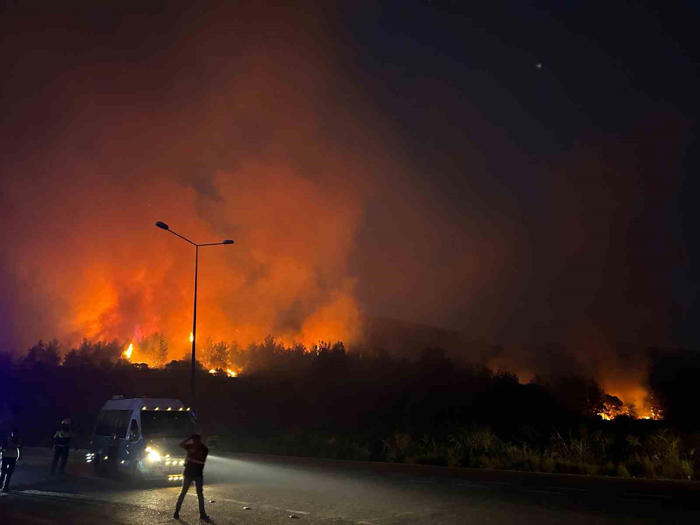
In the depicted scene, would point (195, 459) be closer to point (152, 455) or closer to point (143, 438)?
point (152, 455)

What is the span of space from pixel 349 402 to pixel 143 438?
1964 inches

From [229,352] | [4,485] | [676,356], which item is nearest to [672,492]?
[4,485]

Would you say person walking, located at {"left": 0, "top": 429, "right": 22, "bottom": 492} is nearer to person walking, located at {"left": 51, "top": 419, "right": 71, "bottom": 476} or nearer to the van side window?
the van side window

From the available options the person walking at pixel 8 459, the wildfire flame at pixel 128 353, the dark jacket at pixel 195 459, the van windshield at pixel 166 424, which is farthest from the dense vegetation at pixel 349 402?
the person walking at pixel 8 459

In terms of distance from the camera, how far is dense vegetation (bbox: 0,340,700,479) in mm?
21281

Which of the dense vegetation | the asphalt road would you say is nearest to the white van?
the asphalt road

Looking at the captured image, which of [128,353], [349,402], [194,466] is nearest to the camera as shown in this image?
[194,466]

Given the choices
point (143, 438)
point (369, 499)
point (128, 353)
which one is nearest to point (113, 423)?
point (143, 438)

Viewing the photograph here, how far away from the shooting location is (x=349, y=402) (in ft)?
208

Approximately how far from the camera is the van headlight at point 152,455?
14.6 metres

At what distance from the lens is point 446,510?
Answer: 34.2ft

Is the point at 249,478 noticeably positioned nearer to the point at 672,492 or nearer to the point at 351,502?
the point at 351,502

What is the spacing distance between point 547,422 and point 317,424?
2113cm

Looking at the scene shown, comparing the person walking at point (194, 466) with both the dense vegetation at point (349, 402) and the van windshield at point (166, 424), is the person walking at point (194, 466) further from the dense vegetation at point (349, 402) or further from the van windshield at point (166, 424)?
the dense vegetation at point (349, 402)
